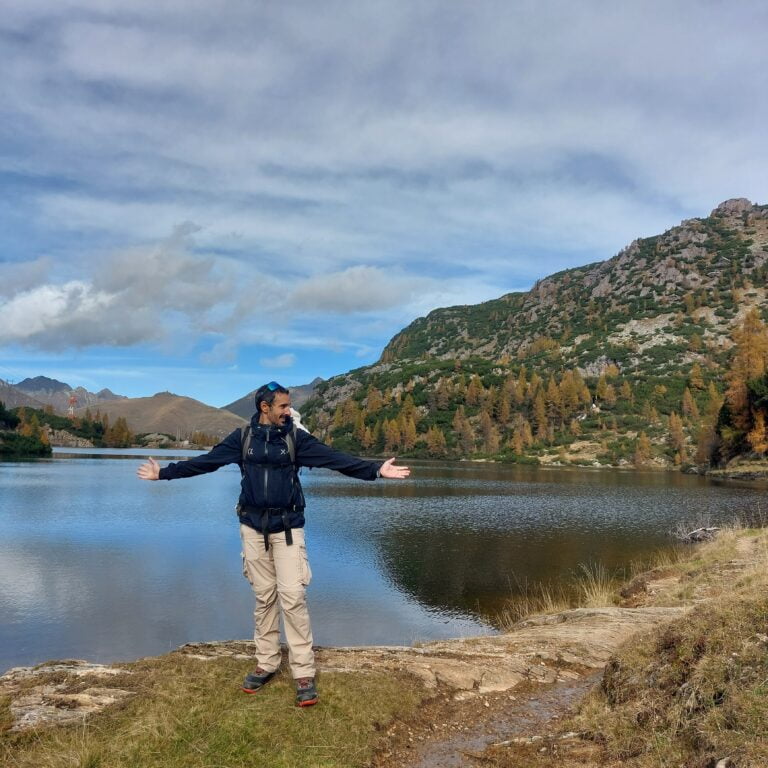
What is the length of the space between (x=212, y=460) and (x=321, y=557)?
22.7 meters

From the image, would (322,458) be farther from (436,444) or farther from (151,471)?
(436,444)

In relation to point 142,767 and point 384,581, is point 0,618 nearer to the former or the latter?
point 384,581

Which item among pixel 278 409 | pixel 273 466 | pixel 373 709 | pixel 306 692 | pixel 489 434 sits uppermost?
pixel 278 409

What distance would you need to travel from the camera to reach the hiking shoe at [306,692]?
662 centimetres

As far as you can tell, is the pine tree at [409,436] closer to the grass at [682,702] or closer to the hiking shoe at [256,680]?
the grass at [682,702]

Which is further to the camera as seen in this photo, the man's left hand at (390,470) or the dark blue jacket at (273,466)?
the man's left hand at (390,470)

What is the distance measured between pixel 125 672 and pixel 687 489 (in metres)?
66.7

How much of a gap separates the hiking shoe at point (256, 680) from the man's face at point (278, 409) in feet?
10.5

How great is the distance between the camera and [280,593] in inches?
279

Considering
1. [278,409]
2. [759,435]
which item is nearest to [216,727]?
[278,409]

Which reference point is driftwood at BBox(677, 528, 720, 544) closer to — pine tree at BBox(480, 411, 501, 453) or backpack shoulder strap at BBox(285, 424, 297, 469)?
backpack shoulder strap at BBox(285, 424, 297, 469)

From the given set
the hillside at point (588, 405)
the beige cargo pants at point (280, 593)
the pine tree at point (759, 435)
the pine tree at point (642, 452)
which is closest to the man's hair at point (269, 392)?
the beige cargo pants at point (280, 593)

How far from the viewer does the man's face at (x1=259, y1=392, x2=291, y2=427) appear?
716cm

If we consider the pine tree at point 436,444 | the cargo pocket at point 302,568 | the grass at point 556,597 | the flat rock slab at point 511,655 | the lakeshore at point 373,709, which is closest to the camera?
the lakeshore at point 373,709
